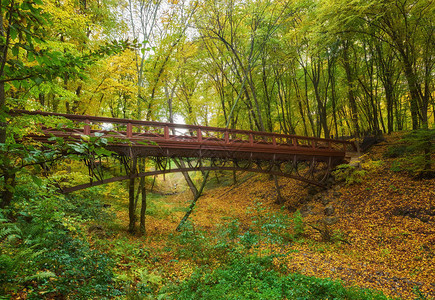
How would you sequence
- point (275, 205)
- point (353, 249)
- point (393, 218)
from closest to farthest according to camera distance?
point (353, 249)
point (393, 218)
point (275, 205)

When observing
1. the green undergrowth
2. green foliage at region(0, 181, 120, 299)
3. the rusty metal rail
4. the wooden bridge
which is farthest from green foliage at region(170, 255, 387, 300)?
the rusty metal rail

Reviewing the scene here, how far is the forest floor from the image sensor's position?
23.5 feet

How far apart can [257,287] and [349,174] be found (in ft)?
39.1

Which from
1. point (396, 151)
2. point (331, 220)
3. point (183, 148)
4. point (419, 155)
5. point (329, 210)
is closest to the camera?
point (183, 148)

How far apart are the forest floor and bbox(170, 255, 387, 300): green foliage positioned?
3.52 ft

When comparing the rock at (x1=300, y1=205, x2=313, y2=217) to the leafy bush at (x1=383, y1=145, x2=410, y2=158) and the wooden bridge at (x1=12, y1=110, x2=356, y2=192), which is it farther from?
the leafy bush at (x1=383, y1=145, x2=410, y2=158)

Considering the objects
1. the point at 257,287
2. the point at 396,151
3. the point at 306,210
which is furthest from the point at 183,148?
the point at 396,151

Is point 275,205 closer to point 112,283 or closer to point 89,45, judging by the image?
point 112,283

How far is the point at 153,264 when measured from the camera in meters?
8.26

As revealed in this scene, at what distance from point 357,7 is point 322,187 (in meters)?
11.1

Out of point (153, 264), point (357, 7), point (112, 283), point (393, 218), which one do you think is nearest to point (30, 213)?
point (112, 283)

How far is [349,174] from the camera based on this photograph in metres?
14.3

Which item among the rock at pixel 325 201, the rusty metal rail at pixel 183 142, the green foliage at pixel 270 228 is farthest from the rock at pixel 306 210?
the rusty metal rail at pixel 183 142

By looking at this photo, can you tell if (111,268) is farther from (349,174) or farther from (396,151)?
(396,151)
